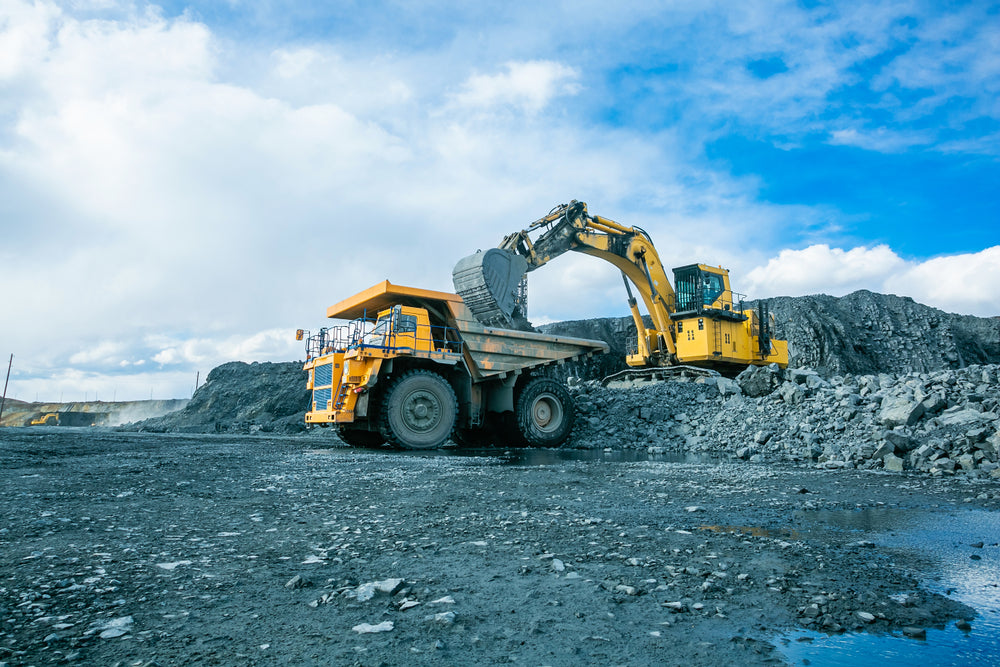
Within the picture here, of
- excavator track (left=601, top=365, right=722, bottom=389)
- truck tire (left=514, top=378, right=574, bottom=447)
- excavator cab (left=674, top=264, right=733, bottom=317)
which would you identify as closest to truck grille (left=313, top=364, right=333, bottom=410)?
truck tire (left=514, top=378, right=574, bottom=447)

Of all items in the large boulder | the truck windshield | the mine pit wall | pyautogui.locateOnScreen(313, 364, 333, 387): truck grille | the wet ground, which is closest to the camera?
the wet ground

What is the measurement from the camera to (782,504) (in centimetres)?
495

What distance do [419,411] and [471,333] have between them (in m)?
1.91

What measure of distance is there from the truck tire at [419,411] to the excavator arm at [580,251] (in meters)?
1.82

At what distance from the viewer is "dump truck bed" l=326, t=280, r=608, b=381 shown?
1140cm

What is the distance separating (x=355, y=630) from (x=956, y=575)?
2849mm

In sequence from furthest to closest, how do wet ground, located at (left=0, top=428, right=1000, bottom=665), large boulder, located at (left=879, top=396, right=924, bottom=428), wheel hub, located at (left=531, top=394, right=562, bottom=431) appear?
wheel hub, located at (left=531, top=394, right=562, bottom=431) < large boulder, located at (left=879, top=396, right=924, bottom=428) < wet ground, located at (left=0, top=428, right=1000, bottom=665)

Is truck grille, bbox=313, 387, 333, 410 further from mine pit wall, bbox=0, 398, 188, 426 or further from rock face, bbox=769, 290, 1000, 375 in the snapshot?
mine pit wall, bbox=0, 398, 188, 426

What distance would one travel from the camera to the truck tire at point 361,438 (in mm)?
12242

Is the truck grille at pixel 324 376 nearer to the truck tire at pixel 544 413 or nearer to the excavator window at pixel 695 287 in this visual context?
the truck tire at pixel 544 413

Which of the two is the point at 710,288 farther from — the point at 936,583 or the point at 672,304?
the point at 936,583

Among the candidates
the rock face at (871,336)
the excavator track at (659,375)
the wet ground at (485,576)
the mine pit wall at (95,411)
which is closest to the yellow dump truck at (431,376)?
the excavator track at (659,375)

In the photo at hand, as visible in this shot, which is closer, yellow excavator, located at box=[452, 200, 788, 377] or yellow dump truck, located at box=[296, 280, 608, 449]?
yellow dump truck, located at box=[296, 280, 608, 449]

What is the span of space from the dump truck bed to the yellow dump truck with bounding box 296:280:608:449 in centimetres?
2
